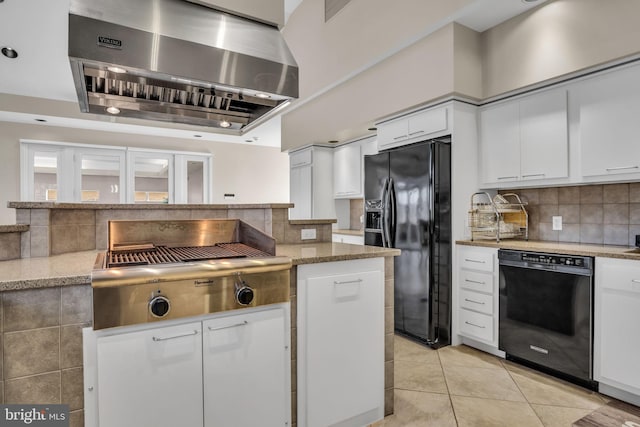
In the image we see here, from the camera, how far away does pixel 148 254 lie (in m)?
1.70

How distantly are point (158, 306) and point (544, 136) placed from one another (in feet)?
9.68

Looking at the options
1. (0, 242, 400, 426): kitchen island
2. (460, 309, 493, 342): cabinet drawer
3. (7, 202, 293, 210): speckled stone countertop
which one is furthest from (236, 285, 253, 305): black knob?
(460, 309, 493, 342): cabinet drawer

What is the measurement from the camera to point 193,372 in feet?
4.49

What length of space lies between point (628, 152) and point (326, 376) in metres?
2.43

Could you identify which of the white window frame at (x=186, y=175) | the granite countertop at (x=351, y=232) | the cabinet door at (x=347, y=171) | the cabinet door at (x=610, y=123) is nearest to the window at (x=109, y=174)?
the white window frame at (x=186, y=175)

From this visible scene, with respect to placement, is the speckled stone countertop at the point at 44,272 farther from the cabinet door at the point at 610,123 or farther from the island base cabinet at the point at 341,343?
the cabinet door at the point at 610,123

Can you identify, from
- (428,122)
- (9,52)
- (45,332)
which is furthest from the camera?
(9,52)

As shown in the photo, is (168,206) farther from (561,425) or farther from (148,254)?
(561,425)

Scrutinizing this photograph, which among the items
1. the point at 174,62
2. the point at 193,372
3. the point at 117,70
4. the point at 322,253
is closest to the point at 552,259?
the point at 322,253

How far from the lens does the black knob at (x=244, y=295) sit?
4.75ft

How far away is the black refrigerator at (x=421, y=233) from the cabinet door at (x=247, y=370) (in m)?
1.78

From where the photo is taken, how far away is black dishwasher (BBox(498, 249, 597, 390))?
2.24 meters

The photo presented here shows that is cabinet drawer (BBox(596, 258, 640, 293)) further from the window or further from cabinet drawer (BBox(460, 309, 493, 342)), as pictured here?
the window

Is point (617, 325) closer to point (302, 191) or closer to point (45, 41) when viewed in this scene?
point (302, 191)
